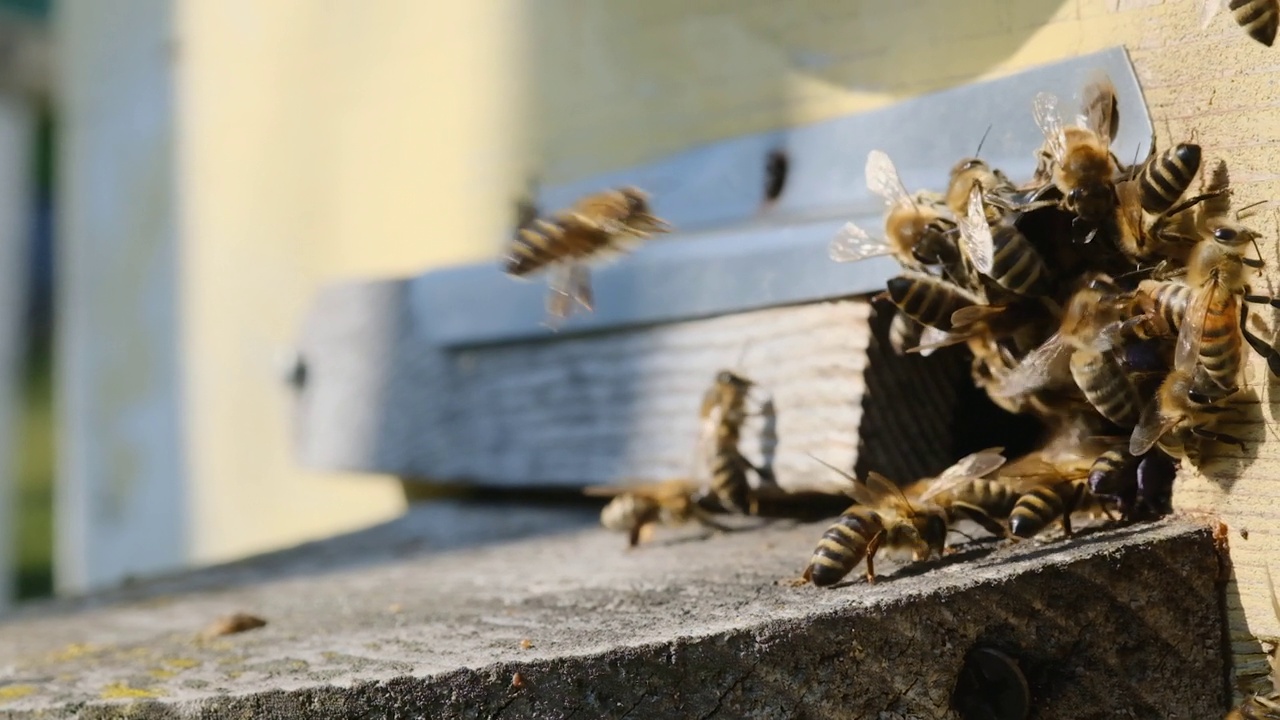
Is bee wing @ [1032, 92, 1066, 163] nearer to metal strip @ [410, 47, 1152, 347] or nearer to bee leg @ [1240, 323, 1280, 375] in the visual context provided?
metal strip @ [410, 47, 1152, 347]

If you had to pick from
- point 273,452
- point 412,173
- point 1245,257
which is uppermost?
point 412,173

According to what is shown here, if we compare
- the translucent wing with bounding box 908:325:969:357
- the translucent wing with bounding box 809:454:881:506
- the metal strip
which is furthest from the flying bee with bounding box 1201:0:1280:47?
the translucent wing with bounding box 809:454:881:506

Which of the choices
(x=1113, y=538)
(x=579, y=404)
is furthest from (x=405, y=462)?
(x=1113, y=538)

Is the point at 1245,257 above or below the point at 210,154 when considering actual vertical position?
below

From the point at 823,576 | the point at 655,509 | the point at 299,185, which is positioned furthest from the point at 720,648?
the point at 299,185

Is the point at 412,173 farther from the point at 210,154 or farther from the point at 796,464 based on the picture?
the point at 796,464

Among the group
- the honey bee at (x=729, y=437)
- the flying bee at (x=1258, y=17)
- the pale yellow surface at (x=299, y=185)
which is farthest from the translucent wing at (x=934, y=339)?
the pale yellow surface at (x=299, y=185)
